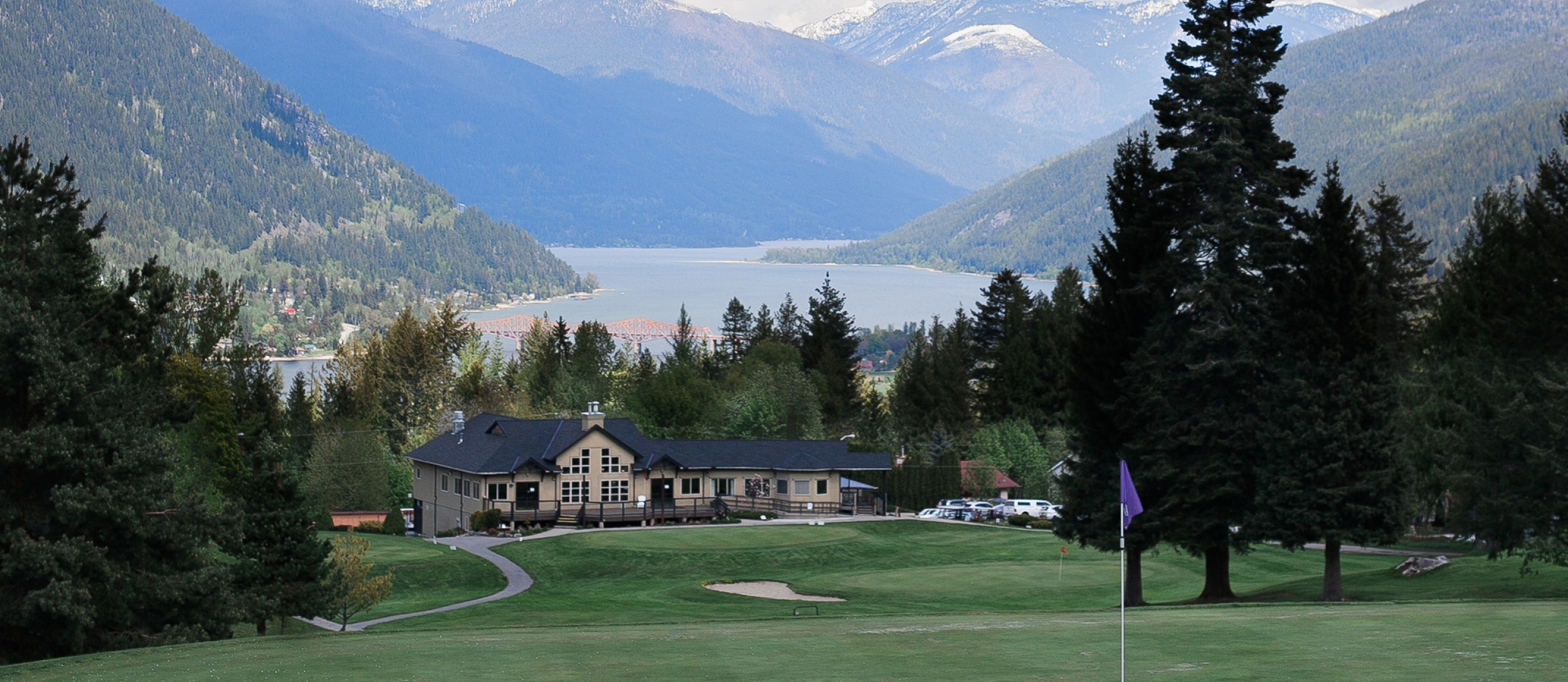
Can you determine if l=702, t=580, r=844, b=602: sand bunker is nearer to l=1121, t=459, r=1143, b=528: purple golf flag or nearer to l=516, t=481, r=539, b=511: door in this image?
l=1121, t=459, r=1143, b=528: purple golf flag

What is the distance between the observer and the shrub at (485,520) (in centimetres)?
7519

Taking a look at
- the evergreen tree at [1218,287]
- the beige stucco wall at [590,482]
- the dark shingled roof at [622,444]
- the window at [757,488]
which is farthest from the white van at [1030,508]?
the evergreen tree at [1218,287]

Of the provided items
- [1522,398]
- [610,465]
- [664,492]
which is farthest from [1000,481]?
[1522,398]

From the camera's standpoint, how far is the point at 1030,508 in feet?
266

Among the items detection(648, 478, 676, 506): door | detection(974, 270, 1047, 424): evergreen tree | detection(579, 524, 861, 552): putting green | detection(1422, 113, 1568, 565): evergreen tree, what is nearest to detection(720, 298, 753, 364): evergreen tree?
detection(974, 270, 1047, 424): evergreen tree

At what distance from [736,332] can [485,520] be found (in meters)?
67.5

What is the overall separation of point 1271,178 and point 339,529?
50739 mm

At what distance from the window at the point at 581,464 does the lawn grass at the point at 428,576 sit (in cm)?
1354

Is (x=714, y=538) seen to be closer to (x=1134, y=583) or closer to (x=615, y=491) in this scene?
(x=615, y=491)

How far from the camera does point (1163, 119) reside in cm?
3878

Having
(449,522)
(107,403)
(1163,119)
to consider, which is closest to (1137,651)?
(1163,119)

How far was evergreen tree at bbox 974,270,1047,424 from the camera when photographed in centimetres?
10131

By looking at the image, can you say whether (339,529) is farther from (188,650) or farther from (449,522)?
(188,650)

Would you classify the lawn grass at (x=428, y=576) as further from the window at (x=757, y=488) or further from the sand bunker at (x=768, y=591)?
the window at (x=757, y=488)
